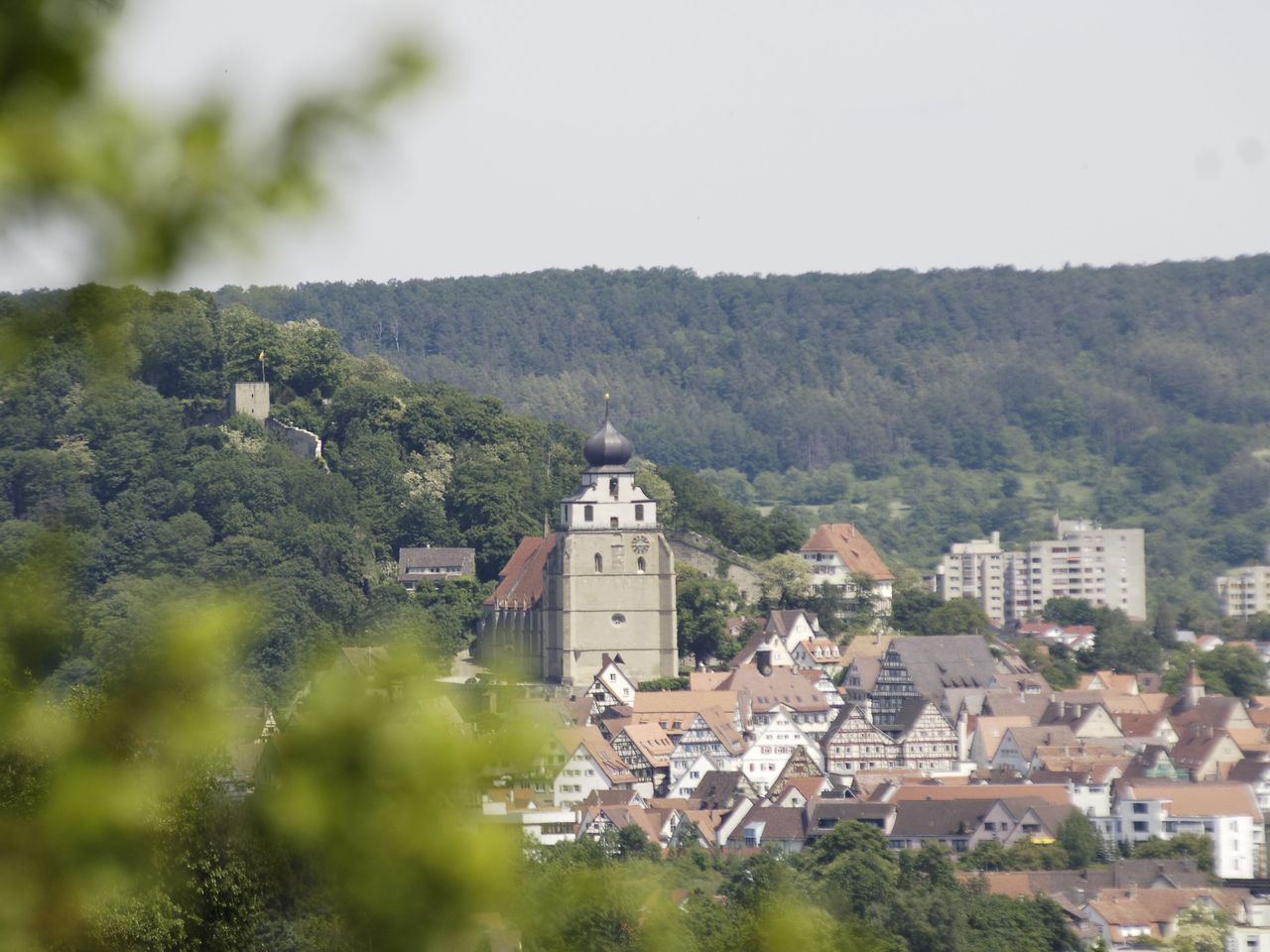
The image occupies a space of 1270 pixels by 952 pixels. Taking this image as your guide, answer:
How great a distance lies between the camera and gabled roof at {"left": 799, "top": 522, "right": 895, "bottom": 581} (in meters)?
90.2

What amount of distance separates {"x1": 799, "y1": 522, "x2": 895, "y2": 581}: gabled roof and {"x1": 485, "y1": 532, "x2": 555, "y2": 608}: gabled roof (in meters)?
15.2

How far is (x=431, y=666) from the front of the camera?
4.64 metres

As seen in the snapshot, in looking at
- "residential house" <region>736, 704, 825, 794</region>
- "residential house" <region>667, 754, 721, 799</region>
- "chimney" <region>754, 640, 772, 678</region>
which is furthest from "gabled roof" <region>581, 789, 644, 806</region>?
"chimney" <region>754, 640, 772, 678</region>

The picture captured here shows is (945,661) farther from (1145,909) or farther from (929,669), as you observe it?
(1145,909)

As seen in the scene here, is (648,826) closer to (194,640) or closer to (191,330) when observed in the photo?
(191,330)

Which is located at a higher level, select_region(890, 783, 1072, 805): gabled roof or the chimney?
A: the chimney

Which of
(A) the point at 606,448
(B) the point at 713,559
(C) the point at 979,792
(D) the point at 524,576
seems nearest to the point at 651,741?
(D) the point at 524,576

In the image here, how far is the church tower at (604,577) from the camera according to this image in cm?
7194

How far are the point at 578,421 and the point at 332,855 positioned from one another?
593 ft

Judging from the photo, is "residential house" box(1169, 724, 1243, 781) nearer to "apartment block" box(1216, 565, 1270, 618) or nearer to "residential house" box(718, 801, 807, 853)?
"residential house" box(718, 801, 807, 853)

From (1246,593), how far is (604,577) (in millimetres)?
80204

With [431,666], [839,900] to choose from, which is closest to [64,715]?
[431,666]

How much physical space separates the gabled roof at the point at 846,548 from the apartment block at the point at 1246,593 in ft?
181

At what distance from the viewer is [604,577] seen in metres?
72.1
